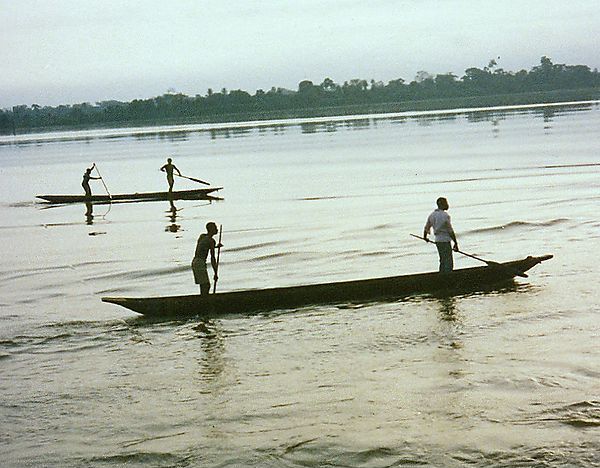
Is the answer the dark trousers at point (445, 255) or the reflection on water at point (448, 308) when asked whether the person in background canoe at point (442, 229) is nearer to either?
the dark trousers at point (445, 255)

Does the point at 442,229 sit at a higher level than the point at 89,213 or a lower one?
higher

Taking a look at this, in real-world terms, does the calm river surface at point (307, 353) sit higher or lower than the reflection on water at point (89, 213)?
lower

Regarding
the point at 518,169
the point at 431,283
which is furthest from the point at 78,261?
the point at 518,169

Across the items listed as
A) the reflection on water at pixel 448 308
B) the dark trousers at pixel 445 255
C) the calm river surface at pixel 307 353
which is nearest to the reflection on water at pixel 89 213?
the calm river surface at pixel 307 353

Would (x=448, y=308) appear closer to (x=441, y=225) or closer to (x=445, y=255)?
(x=445, y=255)

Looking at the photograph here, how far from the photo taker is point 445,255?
57.3ft

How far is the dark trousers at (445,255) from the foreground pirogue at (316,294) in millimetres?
161

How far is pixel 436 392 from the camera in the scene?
471 inches

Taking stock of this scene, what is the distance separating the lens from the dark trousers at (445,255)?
56.7 ft

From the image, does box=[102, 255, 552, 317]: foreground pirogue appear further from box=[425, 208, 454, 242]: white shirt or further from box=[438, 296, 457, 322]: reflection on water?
box=[425, 208, 454, 242]: white shirt

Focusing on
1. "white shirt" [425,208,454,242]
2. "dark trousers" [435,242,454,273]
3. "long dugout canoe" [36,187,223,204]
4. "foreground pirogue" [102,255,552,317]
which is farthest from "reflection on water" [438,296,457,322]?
"long dugout canoe" [36,187,223,204]

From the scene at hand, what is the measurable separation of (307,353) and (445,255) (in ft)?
14.4

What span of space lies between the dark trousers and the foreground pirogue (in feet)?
0.53

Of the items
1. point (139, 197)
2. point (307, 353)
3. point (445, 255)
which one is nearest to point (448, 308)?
point (445, 255)
